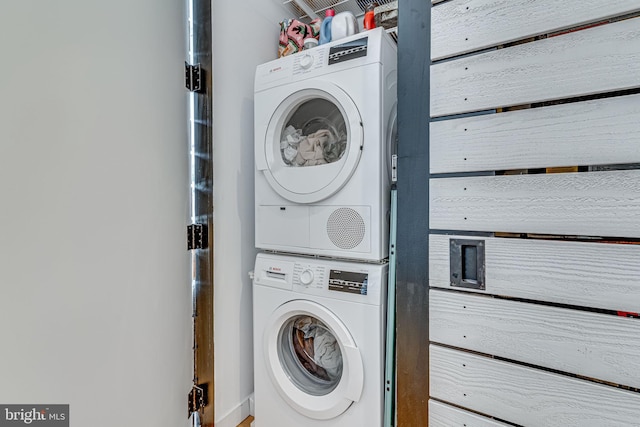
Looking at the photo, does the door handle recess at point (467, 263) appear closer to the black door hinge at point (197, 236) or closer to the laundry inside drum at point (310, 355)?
the laundry inside drum at point (310, 355)

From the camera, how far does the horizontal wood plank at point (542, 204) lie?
79 centimetres

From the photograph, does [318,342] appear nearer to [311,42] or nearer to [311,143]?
[311,143]

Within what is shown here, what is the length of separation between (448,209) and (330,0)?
1727 mm

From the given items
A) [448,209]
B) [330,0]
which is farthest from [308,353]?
[330,0]

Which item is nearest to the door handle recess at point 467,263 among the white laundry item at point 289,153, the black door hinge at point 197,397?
the white laundry item at point 289,153

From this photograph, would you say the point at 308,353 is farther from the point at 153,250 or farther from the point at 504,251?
the point at 504,251

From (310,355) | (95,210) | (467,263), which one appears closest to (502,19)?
(467,263)

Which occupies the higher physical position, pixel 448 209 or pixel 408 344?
pixel 448 209

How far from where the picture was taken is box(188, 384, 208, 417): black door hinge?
4.84 ft

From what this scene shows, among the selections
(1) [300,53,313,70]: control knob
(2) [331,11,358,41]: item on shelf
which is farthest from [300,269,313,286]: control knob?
(2) [331,11,358,41]: item on shelf

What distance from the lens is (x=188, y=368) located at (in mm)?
1472

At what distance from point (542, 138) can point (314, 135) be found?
99 centimetres

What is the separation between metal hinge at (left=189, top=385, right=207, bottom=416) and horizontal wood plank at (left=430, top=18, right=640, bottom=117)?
1.65m

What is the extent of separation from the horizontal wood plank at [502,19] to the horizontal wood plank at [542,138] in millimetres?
229
